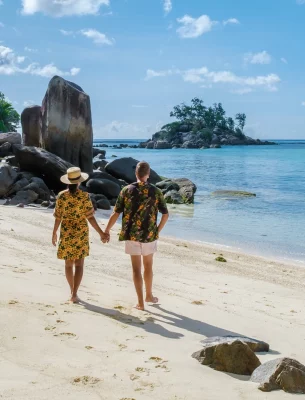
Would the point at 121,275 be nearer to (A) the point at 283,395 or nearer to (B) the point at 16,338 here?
(B) the point at 16,338

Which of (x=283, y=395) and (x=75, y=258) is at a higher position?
(x=75, y=258)

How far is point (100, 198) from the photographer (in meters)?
20.2

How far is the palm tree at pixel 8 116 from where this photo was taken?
240 ft

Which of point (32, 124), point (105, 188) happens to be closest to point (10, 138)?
point (32, 124)

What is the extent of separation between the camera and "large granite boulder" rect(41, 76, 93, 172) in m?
24.1

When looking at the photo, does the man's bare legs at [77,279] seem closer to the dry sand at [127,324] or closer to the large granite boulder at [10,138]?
the dry sand at [127,324]

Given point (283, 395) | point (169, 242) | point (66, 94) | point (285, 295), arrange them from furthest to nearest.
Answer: point (66, 94)
point (169, 242)
point (285, 295)
point (283, 395)

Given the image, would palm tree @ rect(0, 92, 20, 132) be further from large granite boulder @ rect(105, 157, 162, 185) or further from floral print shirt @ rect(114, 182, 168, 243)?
floral print shirt @ rect(114, 182, 168, 243)

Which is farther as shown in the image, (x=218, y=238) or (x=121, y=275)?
(x=218, y=238)

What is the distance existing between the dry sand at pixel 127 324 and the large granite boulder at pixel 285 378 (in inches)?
3.8

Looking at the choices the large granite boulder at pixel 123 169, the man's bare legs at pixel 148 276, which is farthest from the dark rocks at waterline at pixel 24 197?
the man's bare legs at pixel 148 276

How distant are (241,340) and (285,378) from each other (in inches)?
28.8

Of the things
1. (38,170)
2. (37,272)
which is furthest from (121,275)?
(38,170)

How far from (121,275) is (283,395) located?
5.03m
